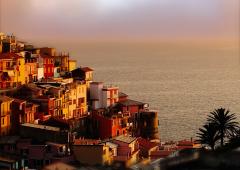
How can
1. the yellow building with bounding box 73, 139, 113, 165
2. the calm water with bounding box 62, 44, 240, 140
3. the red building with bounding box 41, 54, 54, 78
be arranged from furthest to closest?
the calm water with bounding box 62, 44, 240, 140
the red building with bounding box 41, 54, 54, 78
the yellow building with bounding box 73, 139, 113, 165

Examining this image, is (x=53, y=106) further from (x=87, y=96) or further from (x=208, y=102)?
(x=208, y=102)

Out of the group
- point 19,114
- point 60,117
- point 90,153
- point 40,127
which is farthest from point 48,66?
point 90,153

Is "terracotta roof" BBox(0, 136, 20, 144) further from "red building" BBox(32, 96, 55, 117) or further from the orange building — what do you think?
the orange building

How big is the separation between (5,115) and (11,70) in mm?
5807

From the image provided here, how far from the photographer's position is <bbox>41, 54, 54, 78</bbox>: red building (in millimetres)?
44716

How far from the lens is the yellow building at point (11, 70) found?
131 feet

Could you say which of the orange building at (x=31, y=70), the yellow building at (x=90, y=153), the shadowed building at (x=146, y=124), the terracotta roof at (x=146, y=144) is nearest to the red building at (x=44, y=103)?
the orange building at (x=31, y=70)

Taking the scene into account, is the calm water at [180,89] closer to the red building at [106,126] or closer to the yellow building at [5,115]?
the red building at [106,126]

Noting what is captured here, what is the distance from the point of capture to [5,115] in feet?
115

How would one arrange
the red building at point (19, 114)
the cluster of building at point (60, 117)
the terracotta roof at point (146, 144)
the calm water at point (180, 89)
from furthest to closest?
the calm water at point (180, 89) → the terracotta roof at point (146, 144) → the red building at point (19, 114) → the cluster of building at point (60, 117)

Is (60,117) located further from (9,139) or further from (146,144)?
(9,139)

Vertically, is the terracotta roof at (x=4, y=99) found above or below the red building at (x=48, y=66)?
below

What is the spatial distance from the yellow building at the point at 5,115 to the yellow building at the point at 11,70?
4366 mm

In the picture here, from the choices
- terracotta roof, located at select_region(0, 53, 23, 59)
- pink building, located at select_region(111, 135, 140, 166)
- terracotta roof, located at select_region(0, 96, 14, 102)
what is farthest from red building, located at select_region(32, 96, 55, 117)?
pink building, located at select_region(111, 135, 140, 166)
